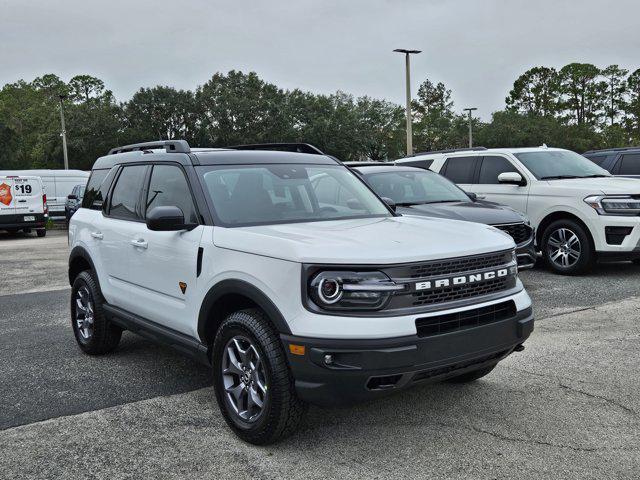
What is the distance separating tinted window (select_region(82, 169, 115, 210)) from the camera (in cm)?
579

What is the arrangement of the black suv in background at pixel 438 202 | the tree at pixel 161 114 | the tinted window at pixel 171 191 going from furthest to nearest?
the tree at pixel 161 114 < the black suv in background at pixel 438 202 < the tinted window at pixel 171 191

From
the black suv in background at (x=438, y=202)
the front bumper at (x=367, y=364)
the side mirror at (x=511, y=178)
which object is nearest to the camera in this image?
the front bumper at (x=367, y=364)

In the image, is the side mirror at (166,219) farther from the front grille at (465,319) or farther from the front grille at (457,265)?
the front grille at (465,319)

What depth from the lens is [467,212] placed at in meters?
8.19

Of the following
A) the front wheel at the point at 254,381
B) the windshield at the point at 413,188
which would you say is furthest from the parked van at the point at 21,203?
the front wheel at the point at 254,381

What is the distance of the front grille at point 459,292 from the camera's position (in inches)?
138

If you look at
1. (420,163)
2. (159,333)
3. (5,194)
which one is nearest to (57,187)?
(5,194)

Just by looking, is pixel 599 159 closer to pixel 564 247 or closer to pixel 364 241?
pixel 564 247

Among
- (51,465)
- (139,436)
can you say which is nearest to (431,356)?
(139,436)

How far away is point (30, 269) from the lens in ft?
39.6

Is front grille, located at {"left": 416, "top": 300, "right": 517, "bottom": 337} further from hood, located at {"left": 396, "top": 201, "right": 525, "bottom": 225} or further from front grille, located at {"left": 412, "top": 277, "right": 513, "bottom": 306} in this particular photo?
hood, located at {"left": 396, "top": 201, "right": 525, "bottom": 225}

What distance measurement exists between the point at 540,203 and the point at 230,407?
23.2 ft

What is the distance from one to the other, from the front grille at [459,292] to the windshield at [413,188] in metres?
4.83

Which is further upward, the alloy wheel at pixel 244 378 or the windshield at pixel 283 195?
the windshield at pixel 283 195
